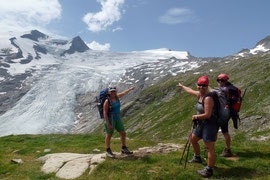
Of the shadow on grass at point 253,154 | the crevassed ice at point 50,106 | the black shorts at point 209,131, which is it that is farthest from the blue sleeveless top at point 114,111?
the crevassed ice at point 50,106

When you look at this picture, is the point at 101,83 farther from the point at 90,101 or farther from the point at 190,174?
the point at 190,174

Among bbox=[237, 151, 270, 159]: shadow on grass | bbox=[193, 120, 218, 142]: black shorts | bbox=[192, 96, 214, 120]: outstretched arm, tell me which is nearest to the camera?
bbox=[192, 96, 214, 120]: outstretched arm

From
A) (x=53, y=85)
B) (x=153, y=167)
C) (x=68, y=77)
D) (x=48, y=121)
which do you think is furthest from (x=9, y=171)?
(x=68, y=77)

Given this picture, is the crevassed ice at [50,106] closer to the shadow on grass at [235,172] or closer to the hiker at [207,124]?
the shadow on grass at [235,172]

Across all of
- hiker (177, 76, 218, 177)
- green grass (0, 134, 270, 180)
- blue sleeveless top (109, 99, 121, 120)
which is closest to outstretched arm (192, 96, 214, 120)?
hiker (177, 76, 218, 177)

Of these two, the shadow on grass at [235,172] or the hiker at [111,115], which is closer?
the shadow on grass at [235,172]

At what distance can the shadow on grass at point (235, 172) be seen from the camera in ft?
26.6

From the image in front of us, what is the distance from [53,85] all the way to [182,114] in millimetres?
144137

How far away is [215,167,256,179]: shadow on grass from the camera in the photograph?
810 cm

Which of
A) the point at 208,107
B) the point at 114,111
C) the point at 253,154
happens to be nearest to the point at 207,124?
the point at 208,107

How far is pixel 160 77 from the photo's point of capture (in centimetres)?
18875

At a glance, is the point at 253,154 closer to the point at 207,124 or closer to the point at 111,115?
the point at 207,124

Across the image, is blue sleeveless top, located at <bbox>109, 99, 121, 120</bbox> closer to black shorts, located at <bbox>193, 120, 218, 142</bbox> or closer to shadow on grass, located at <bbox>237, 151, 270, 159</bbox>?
black shorts, located at <bbox>193, 120, 218, 142</bbox>

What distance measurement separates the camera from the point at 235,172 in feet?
27.7
